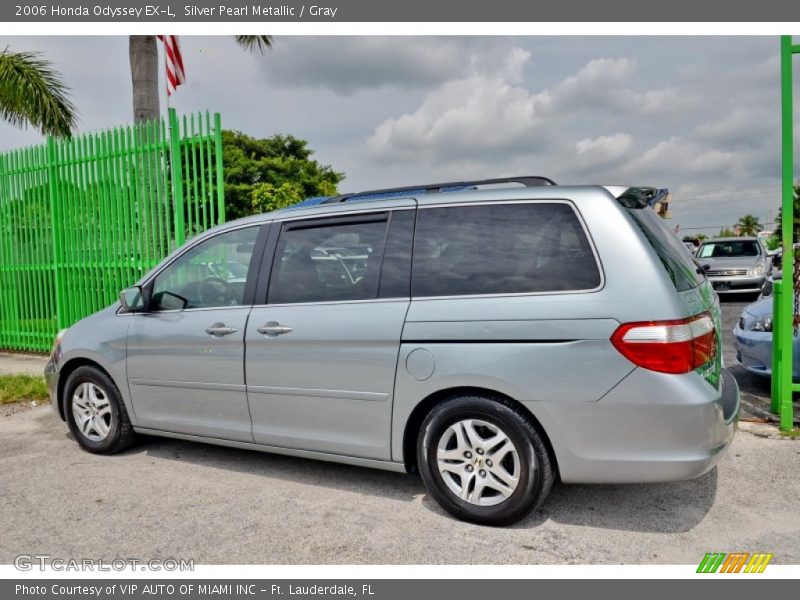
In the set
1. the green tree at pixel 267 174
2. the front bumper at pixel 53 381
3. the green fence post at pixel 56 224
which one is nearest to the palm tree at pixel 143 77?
the green fence post at pixel 56 224

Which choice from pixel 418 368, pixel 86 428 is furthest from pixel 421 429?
pixel 86 428

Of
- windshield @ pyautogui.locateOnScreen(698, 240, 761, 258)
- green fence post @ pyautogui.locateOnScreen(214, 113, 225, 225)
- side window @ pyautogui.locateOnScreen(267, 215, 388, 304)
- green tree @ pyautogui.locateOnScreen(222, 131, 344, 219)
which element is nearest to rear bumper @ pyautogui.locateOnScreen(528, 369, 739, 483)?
side window @ pyautogui.locateOnScreen(267, 215, 388, 304)

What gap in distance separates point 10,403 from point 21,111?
7206 millimetres

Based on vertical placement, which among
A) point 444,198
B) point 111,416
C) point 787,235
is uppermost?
point 444,198

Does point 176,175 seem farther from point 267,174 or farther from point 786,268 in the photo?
point 267,174

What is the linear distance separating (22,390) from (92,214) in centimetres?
260

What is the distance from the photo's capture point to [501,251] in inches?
134

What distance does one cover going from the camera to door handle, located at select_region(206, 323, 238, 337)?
4121 millimetres

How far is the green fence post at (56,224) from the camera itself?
872cm

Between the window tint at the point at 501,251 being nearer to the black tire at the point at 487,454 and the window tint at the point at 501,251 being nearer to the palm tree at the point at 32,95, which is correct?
the black tire at the point at 487,454

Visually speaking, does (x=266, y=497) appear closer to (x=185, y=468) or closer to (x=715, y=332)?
(x=185, y=468)

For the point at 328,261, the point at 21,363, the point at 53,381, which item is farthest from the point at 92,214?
the point at 328,261

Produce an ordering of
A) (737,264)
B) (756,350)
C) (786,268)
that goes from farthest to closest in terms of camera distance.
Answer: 1. (737,264)
2. (756,350)
3. (786,268)

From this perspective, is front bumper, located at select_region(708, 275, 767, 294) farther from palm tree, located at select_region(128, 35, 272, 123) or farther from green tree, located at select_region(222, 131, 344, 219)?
green tree, located at select_region(222, 131, 344, 219)
